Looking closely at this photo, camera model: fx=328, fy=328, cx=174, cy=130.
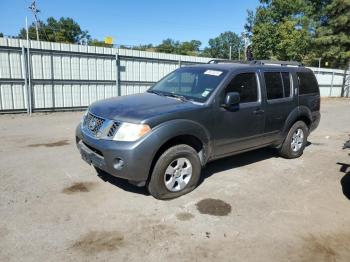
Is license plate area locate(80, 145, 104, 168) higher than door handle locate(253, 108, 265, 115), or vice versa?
door handle locate(253, 108, 265, 115)

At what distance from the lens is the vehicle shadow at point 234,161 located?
579cm

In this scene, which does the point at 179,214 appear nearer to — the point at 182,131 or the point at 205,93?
the point at 182,131

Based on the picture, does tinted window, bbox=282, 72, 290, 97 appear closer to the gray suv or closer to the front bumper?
the gray suv

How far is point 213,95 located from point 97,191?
7.18 feet

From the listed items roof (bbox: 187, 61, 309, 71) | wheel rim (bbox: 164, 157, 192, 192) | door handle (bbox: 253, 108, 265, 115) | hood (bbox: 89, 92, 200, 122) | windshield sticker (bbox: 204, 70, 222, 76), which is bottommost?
wheel rim (bbox: 164, 157, 192, 192)

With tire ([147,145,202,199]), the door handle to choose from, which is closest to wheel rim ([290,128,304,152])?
the door handle

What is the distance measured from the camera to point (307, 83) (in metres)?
6.81

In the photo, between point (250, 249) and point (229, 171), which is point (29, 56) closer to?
point (229, 171)

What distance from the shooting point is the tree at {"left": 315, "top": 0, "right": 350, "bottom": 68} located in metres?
26.0

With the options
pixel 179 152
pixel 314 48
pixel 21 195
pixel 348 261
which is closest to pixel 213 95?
pixel 179 152

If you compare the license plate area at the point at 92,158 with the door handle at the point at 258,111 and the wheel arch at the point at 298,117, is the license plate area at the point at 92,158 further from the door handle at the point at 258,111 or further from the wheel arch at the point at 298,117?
the wheel arch at the point at 298,117

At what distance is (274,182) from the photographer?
5387 mm

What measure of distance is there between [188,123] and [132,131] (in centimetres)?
82

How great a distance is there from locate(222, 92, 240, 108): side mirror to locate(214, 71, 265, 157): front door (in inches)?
3.0
